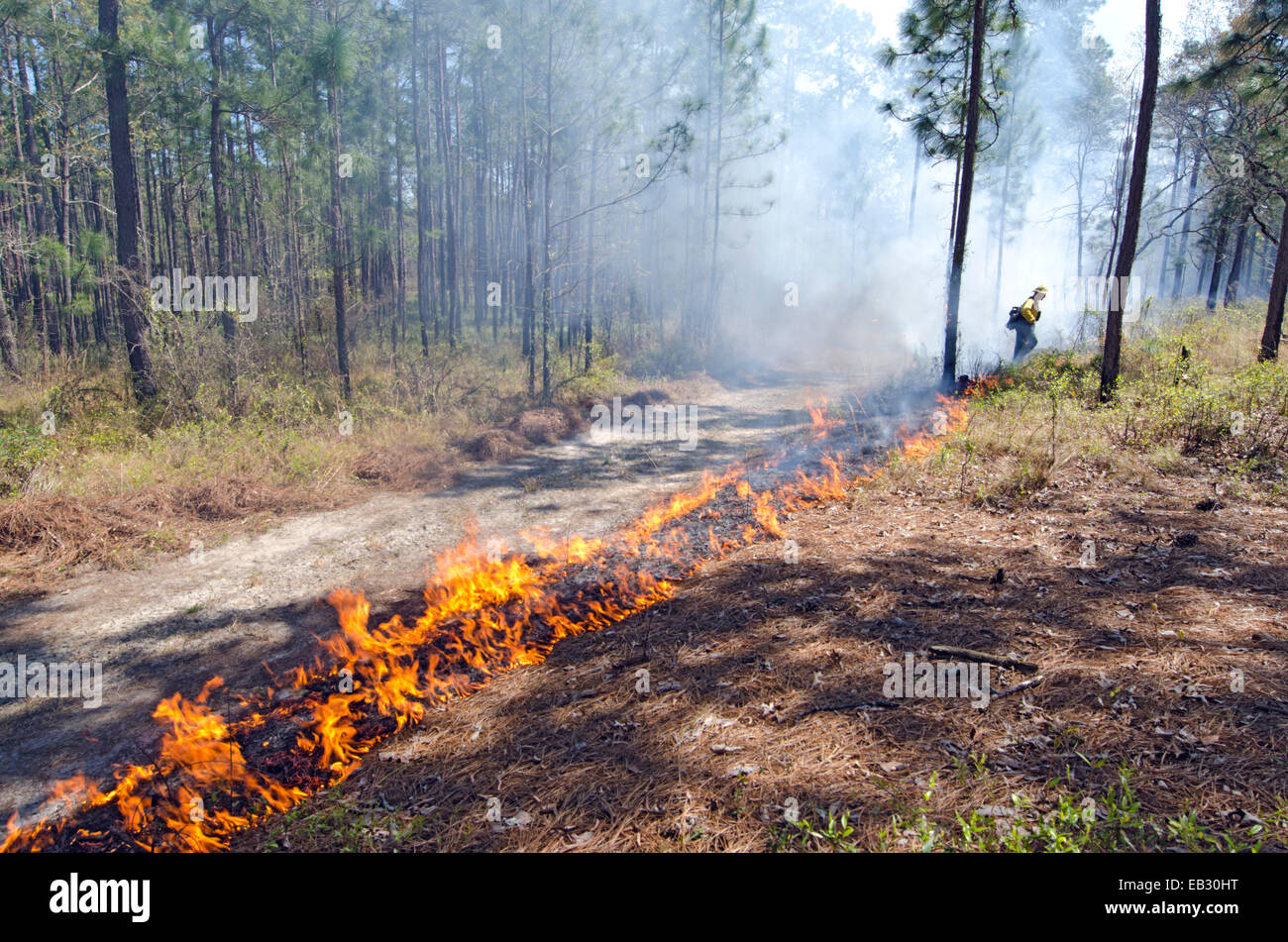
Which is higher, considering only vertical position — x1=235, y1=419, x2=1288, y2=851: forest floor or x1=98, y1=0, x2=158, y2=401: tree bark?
x1=98, y1=0, x2=158, y2=401: tree bark

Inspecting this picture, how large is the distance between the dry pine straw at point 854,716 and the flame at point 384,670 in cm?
26

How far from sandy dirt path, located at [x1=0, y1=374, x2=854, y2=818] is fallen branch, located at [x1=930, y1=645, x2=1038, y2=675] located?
4.59m

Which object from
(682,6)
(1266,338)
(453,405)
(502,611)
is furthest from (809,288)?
(502,611)

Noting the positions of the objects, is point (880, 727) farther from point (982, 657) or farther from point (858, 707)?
point (982, 657)

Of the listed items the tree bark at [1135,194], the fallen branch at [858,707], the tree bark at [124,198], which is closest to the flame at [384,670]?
the fallen branch at [858,707]

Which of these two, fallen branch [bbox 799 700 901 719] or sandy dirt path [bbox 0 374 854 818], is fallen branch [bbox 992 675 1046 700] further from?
sandy dirt path [bbox 0 374 854 818]

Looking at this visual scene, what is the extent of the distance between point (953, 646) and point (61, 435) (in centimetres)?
1211

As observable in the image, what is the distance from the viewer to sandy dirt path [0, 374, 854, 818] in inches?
157

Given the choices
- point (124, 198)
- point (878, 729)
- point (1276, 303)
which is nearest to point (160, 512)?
point (124, 198)

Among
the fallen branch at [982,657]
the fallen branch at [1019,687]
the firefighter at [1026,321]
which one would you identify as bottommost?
the fallen branch at [1019,687]

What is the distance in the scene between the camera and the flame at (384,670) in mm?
3271

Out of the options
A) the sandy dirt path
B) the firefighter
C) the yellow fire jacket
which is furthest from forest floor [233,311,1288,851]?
the firefighter

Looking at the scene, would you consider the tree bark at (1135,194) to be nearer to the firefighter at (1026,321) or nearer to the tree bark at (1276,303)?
the firefighter at (1026,321)
